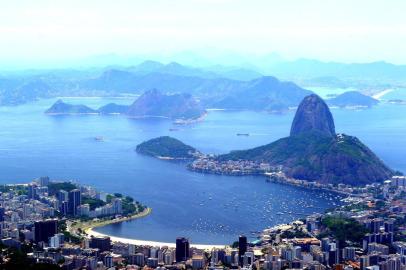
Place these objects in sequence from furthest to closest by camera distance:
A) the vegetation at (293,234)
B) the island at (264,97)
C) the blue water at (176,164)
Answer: the island at (264,97), the blue water at (176,164), the vegetation at (293,234)

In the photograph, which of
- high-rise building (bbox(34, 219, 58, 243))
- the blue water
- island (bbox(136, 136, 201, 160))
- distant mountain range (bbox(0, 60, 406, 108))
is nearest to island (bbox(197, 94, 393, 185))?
the blue water

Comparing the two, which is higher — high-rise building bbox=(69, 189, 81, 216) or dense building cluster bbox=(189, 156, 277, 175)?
dense building cluster bbox=(189, 156, 277, 175)

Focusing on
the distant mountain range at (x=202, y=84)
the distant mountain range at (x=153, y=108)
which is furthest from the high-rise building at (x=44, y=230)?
the distant mountain range at (x=202, y=84)

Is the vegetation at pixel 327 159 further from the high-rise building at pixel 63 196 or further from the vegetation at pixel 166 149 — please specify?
the high-rise building at pixel 63 196

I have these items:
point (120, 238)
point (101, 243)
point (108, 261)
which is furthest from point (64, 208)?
point (108, 261)

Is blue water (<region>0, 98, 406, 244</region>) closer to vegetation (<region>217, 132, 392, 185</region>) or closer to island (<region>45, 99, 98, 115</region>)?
island (<region>45, 99, 98, 115</region>)
